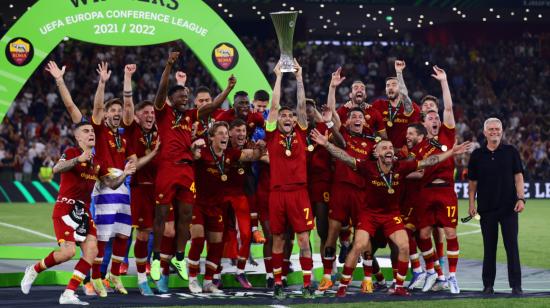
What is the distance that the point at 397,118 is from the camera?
13312 mm

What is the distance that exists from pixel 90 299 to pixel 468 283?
5.03 m

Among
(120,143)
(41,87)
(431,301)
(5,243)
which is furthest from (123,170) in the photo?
(41,87)

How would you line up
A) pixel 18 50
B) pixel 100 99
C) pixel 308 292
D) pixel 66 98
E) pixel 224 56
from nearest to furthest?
1. pixel 66 98
2. pixel 100 99
3. pixel 308 292
4. pixel 18 50
5. pixel 224 56

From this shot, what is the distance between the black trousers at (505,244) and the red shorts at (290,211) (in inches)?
87.2

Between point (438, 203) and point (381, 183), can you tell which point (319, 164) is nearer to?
point (381, 183)

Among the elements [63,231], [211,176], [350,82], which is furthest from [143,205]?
[350,82]

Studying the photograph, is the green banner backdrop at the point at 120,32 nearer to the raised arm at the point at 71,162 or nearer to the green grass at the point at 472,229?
the raised arm at the point at 71,162

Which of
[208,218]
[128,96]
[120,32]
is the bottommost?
[208,218]

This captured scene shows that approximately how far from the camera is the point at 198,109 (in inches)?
494

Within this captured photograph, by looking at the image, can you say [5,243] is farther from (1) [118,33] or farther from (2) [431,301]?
(2) [431,301]

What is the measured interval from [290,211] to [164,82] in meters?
2.16

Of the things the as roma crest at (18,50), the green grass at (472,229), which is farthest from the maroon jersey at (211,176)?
the green grass at (472,229)

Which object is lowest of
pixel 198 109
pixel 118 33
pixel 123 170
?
pixel 123 170

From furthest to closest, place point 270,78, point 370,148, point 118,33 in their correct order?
point 270,78 < point 118,33 < point 370,148
